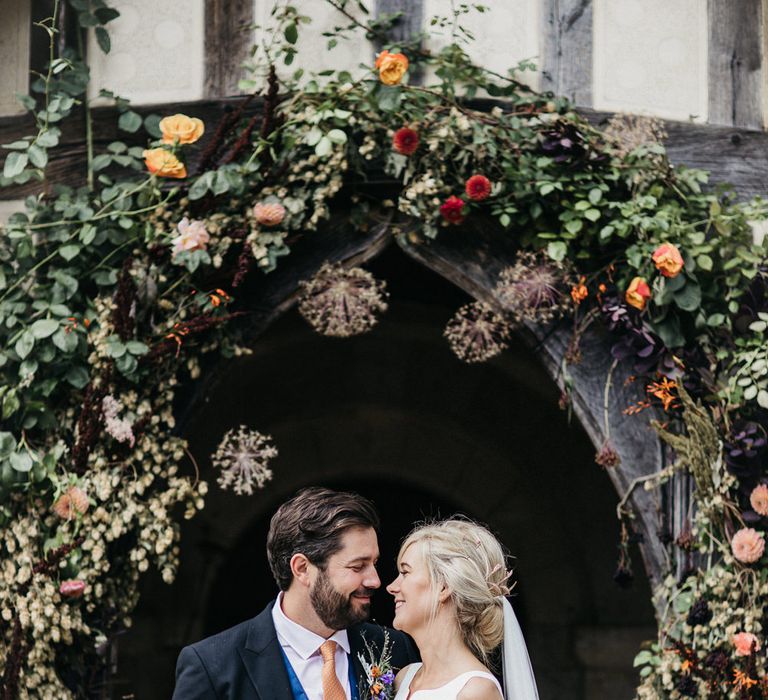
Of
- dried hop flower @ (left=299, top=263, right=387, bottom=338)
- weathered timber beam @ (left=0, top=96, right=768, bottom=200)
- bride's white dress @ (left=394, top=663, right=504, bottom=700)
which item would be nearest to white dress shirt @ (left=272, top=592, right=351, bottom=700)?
bride's white dress @ (left=394, top=663, right=504, bottom=700)

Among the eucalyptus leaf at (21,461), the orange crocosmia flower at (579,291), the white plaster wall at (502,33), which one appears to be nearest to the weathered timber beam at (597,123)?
the white plaster wall at (502,33)

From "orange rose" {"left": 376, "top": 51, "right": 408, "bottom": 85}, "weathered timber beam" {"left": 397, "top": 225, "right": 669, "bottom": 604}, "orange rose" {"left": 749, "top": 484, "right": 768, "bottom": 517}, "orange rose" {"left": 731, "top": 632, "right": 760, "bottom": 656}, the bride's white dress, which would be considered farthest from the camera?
"weathered timber beam" {"left": 397, "top": 225, "right": 669, "bottom": 604}

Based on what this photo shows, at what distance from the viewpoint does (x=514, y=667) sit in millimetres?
3324

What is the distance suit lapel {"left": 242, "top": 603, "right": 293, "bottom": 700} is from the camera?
3191mm

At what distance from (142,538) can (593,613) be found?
3.14 m

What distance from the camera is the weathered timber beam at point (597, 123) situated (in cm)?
429

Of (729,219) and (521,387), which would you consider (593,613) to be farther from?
(729,219)

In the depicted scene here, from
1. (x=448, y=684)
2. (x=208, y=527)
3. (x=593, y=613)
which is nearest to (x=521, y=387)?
(x=593, y=613)

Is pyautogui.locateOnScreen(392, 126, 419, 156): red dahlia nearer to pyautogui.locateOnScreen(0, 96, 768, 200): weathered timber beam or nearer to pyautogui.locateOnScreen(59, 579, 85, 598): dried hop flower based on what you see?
pyautogui.locateOnScreen(0, 96, 768, 200): weathered timber beam

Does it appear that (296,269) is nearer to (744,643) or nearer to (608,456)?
(608,456)

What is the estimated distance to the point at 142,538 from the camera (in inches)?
156

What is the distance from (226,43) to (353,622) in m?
2.15

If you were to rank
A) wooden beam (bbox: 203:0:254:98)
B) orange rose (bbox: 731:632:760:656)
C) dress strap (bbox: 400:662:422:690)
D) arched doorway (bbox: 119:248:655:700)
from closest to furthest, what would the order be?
1. dress strap (bbox: 400:662:422:690)
2. orange rose (bbox: 731:632:760:656)
3. wooden beam (bbox: 203:0:254:98)
4. arched doorway (bbox: 119:248:655:700)

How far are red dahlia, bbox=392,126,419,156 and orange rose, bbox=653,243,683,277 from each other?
0.86 metres
